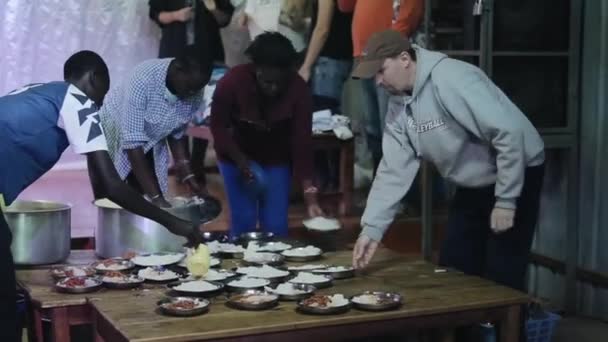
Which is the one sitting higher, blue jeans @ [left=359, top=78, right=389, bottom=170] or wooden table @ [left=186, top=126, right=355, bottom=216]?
blue jeans @ [left=359, top=78, right=389, bottom=170]

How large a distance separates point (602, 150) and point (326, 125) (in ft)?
5.22

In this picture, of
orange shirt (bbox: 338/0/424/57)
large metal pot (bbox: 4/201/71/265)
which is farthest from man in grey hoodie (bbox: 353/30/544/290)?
orange shirt (bbox: 338/0/424/57)

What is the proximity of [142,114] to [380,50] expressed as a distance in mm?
1182

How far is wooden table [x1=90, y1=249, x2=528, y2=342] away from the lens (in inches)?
98.5

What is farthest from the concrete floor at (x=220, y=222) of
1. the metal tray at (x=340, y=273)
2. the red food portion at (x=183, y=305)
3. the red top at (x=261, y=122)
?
the red food portion at (x=183, y=305)

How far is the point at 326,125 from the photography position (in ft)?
18.1

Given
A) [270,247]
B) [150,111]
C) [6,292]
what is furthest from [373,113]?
[6,292]

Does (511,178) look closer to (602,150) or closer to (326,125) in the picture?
(602,150)

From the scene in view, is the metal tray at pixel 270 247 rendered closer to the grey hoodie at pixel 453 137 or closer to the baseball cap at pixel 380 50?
the grey hoodie at pixel 453 137

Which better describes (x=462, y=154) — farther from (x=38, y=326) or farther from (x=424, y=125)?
(x=38, y=326)

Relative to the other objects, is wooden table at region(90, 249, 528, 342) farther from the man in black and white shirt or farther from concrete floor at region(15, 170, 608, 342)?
concrete floor at region(15, 170, 608, 342)

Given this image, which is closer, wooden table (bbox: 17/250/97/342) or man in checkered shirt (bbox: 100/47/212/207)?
wooden table (bbox: 17/250/97/342)

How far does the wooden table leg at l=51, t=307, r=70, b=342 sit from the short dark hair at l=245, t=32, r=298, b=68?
158 centimetres

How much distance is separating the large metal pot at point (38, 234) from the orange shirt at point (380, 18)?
227cm
